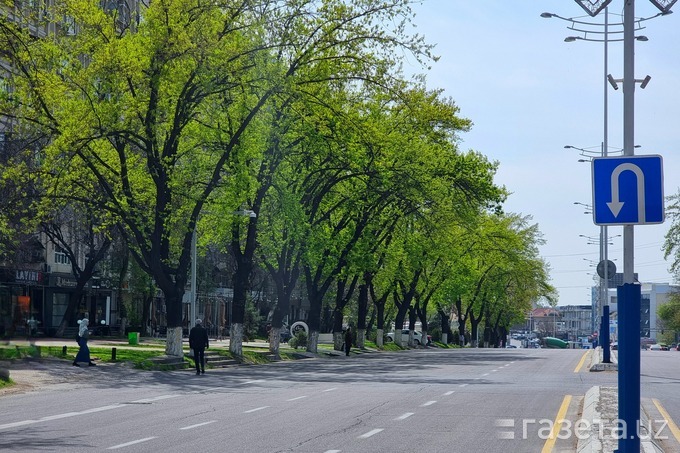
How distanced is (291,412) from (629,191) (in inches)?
438

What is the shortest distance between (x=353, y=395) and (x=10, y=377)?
10041mm

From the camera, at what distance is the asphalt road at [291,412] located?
1525cm

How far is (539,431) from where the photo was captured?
17297 millimetres

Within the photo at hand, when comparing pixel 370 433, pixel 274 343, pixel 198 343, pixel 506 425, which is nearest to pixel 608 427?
pixel 506 425

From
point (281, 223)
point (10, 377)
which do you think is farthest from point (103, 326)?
point (10, 377)

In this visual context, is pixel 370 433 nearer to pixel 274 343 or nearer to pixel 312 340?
pixel 274 343

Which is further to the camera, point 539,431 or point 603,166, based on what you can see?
point 539,431

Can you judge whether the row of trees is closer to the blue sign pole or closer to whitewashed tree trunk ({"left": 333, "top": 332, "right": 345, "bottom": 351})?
whitewashed tree trunk ({"left": 333, "top": 332, "right": 345, "bottom": 351})

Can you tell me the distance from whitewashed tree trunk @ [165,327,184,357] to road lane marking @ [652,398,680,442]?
20.1 meters

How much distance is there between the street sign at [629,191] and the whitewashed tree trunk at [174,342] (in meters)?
30.0

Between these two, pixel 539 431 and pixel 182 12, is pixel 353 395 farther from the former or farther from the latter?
pixel 182 12

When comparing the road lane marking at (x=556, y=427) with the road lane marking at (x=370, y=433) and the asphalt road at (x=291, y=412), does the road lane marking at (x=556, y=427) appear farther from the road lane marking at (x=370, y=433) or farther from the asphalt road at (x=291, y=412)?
the road lane marking at (x=370, y=433)

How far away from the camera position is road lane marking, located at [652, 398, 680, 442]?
17109 mm

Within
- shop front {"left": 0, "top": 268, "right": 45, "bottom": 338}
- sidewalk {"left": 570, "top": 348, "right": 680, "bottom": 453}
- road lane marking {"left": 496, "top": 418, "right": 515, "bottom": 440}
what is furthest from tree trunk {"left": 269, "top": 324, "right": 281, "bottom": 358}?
road lane marking {"left": 496, "top": 418, "right": 515, "bottom": 440}
